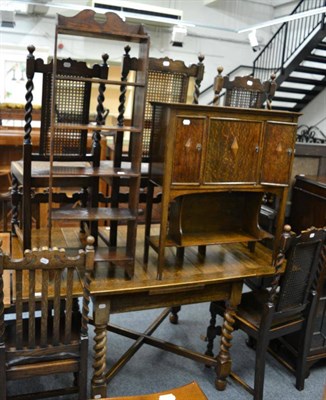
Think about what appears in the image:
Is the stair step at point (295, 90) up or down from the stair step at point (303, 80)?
down

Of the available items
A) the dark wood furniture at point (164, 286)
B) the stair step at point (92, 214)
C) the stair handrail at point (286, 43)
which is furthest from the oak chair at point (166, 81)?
the stair handrail at point (286, 43)

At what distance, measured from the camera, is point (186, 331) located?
3.50 metres

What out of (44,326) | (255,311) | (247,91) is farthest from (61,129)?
(255,311)

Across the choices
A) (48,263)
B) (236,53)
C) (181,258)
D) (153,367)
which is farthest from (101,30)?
(236,53)

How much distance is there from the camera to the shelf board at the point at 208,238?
8.68 ft

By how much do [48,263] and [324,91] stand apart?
24.3 feet

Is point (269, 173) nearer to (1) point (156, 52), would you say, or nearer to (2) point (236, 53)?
(1) point (156, 52)

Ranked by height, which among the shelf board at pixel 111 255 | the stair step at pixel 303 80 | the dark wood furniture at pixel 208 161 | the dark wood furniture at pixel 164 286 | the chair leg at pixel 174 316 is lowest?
the chair leg at pixel 174 316

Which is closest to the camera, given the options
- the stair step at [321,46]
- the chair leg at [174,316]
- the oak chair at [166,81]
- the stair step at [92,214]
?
the stair step at [92,214]

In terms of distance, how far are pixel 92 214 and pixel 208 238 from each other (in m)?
0.80

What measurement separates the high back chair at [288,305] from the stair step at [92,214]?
896 mm

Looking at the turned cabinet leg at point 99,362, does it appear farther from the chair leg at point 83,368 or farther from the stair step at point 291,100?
the stair step at point 291,100

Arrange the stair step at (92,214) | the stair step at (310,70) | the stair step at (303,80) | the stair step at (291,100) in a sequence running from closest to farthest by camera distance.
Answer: the stair step at (92,214)
the stair step at (310,70)
the stair step at (303,80)
the stair step at (291,100)

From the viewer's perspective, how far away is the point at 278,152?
267cm
